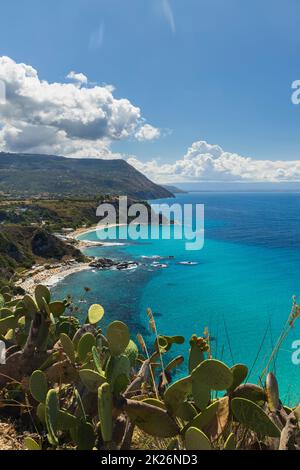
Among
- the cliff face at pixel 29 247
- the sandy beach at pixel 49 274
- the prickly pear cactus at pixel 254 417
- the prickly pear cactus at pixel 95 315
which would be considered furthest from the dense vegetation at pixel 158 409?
the cliff face at pixel 29 247

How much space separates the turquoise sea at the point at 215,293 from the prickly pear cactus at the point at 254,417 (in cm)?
1516

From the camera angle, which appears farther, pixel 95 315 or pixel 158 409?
pixel 95 315

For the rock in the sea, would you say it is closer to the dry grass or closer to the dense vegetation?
the dry grass

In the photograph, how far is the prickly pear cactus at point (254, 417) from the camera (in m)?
3.20

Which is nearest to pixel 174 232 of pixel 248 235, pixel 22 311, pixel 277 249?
pixel 248 235

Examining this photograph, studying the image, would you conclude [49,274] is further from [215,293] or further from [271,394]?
[271,394]

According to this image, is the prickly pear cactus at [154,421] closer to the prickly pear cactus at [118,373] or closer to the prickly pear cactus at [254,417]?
the prickly pear cactus at [118,373]

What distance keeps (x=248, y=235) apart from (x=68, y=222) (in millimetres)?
54935

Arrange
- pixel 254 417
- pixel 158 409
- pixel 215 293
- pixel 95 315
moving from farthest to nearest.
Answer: pixel 215 293
pixel 95 315
pixel 158 409
pixel 254 417

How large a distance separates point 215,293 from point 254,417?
48610 mm

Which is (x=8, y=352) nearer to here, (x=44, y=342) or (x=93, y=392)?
(x=44, y=342)

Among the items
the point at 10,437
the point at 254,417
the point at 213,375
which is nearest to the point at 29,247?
the point at 10,437

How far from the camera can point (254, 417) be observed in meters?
3.29

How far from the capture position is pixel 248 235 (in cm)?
10444
